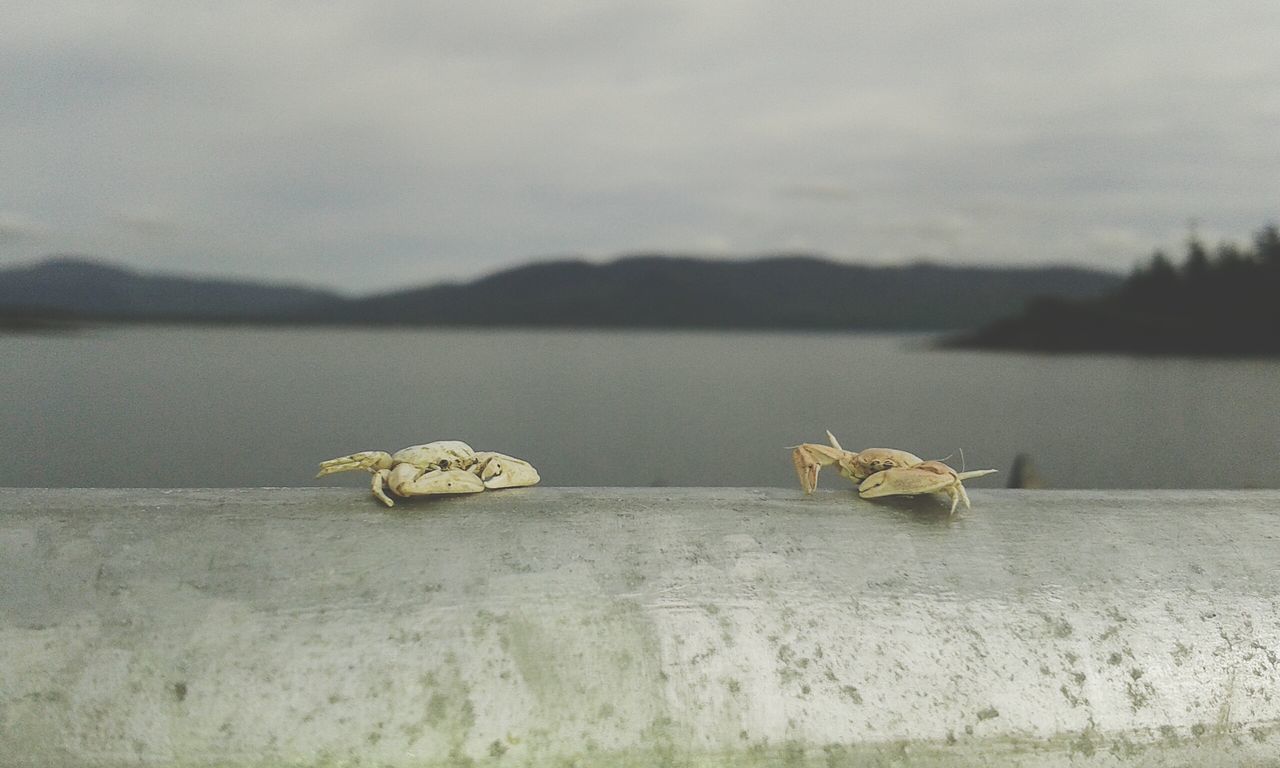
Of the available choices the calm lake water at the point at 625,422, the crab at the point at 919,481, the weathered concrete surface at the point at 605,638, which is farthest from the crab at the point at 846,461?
the calm lake water at the point at 625,422

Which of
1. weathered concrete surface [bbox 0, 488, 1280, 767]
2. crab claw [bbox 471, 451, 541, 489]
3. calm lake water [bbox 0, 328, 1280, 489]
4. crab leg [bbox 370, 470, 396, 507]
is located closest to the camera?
weathered concrete surface [bbox 0, 488, 1280, 767]

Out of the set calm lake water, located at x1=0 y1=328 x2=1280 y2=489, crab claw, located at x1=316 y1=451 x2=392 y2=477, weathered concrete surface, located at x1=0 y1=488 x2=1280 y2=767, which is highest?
crab claw, located at x1=316 y1=451 x2=392 y2=477

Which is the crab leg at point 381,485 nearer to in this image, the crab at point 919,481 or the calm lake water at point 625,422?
the crab at point 919,481

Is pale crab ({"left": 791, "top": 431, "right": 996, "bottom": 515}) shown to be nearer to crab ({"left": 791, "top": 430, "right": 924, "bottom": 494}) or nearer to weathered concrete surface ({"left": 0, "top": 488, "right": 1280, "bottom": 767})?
crab ({"left": 791, "top": 430, "right": 924, "bottom": 494})

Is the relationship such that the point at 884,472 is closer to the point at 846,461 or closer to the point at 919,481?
the point at 919,481

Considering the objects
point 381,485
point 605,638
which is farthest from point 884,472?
point 381,485

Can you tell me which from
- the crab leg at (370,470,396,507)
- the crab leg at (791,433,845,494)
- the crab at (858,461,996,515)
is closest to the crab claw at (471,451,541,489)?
the crab leg at (370,470,396,507)

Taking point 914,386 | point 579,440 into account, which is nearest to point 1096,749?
point 579,440

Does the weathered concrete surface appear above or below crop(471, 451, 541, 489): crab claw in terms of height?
below
